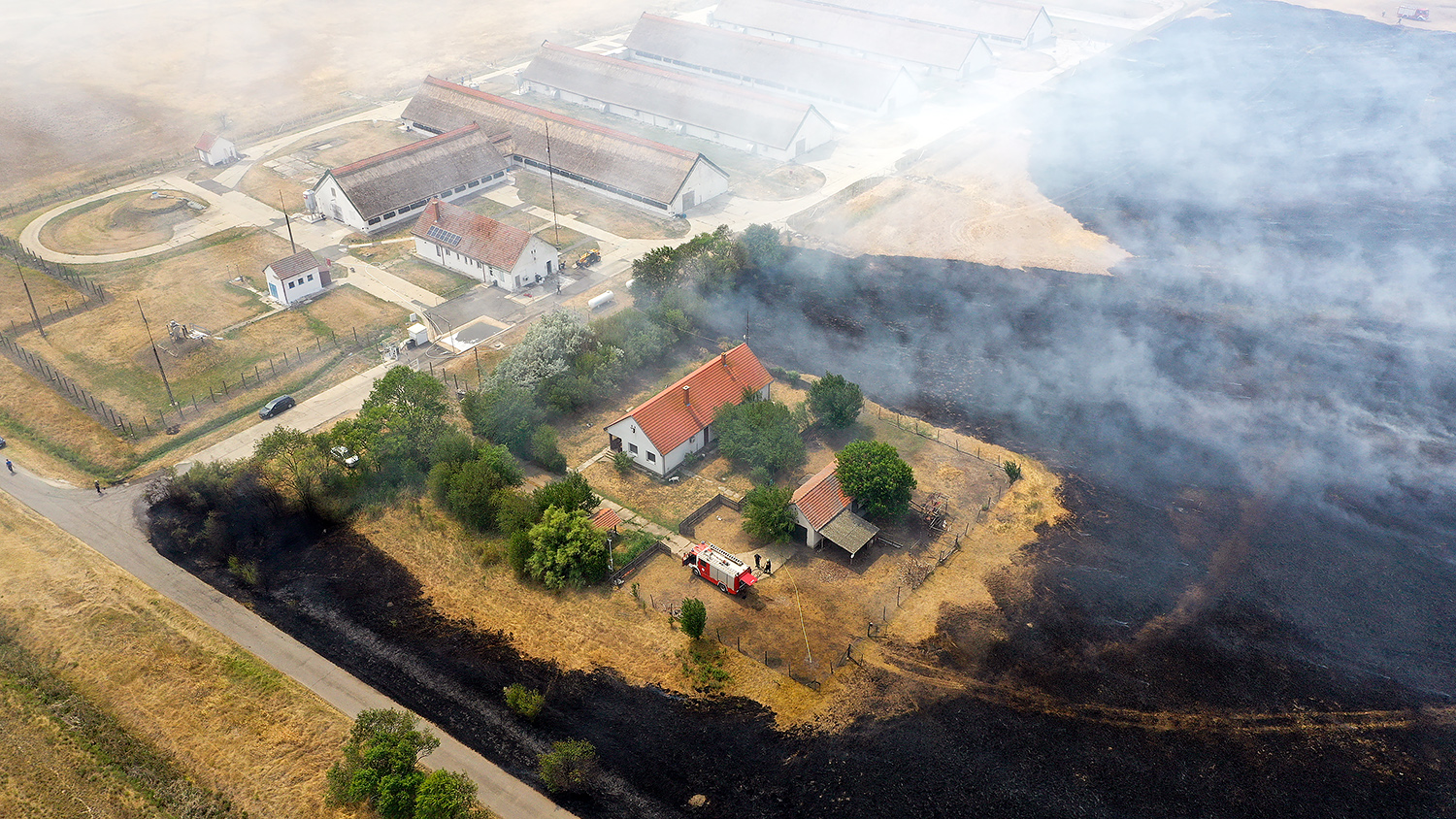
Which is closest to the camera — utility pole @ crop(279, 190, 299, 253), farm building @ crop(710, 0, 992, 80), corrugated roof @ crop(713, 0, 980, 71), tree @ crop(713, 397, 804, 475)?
tree @ crop(713, 397, 804, 475)

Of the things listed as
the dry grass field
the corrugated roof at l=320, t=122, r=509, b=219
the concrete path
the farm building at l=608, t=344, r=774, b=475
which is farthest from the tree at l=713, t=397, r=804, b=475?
the corrugated roof at l=320, t=122, r=509, b=219

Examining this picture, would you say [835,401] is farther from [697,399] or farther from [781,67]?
[781,67]

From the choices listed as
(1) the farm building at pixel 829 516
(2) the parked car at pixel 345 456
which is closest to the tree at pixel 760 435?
(1) the farm building at pixel 829 516

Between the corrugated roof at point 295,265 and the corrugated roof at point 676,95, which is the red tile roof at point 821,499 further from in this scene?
the corrugated roof at point 676,95

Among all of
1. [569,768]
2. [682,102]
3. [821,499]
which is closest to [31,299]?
[569,768]

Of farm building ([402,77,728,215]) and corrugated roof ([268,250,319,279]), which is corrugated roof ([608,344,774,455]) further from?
farm building ([402,77,728,215])

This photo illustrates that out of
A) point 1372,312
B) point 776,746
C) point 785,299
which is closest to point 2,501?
point 776,746

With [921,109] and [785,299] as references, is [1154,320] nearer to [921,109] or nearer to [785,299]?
[785,299]
